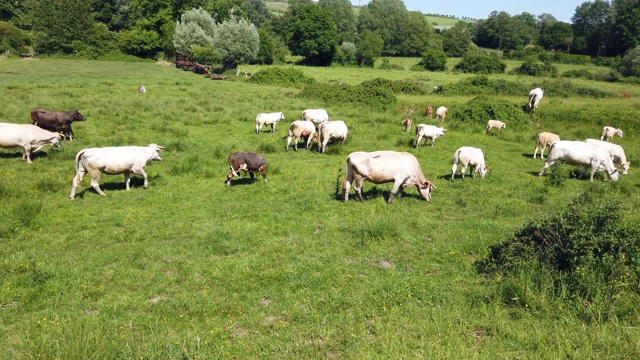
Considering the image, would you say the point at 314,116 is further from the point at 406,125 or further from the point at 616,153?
the point at 616,153

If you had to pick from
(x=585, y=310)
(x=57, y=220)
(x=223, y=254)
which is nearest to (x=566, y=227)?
(x=585, y=310)

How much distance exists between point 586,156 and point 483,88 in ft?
82.9

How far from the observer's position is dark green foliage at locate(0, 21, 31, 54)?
59047mm

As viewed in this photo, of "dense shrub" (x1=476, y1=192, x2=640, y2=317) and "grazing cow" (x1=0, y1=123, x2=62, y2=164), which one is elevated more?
"dense shrub" (x1=476, y1=192, x2=640, y2=317)

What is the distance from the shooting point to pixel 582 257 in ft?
22.5

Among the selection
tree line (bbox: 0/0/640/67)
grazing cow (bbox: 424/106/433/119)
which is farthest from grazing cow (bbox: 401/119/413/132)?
tree line (bbox: 0/0/640/67)

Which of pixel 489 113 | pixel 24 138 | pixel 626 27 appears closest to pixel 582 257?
pixel 24 138

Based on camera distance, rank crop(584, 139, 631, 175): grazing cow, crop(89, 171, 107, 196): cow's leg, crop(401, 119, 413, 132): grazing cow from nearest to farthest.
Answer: crop(89, 171, 107, 196): cow's leg < crop(584, 139, 631, 175): grazing cow < crop(401, 119, 413, 132): grazing cow

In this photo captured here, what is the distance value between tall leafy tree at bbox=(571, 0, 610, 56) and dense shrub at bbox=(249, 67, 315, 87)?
71886 millimetres

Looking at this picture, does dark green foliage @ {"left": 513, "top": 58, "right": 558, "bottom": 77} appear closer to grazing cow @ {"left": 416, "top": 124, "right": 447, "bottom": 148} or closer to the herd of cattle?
the herd of cattle

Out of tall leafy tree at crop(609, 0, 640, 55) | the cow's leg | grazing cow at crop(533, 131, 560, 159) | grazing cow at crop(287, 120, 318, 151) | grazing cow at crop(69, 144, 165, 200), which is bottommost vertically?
the cow's leg

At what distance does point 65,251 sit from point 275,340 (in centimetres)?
625

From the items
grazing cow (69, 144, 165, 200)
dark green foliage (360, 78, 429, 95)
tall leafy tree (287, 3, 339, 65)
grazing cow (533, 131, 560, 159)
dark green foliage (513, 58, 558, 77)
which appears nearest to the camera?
grazing cow (69, 144, 165, 200)

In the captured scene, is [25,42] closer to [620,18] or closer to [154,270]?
[154,270]
